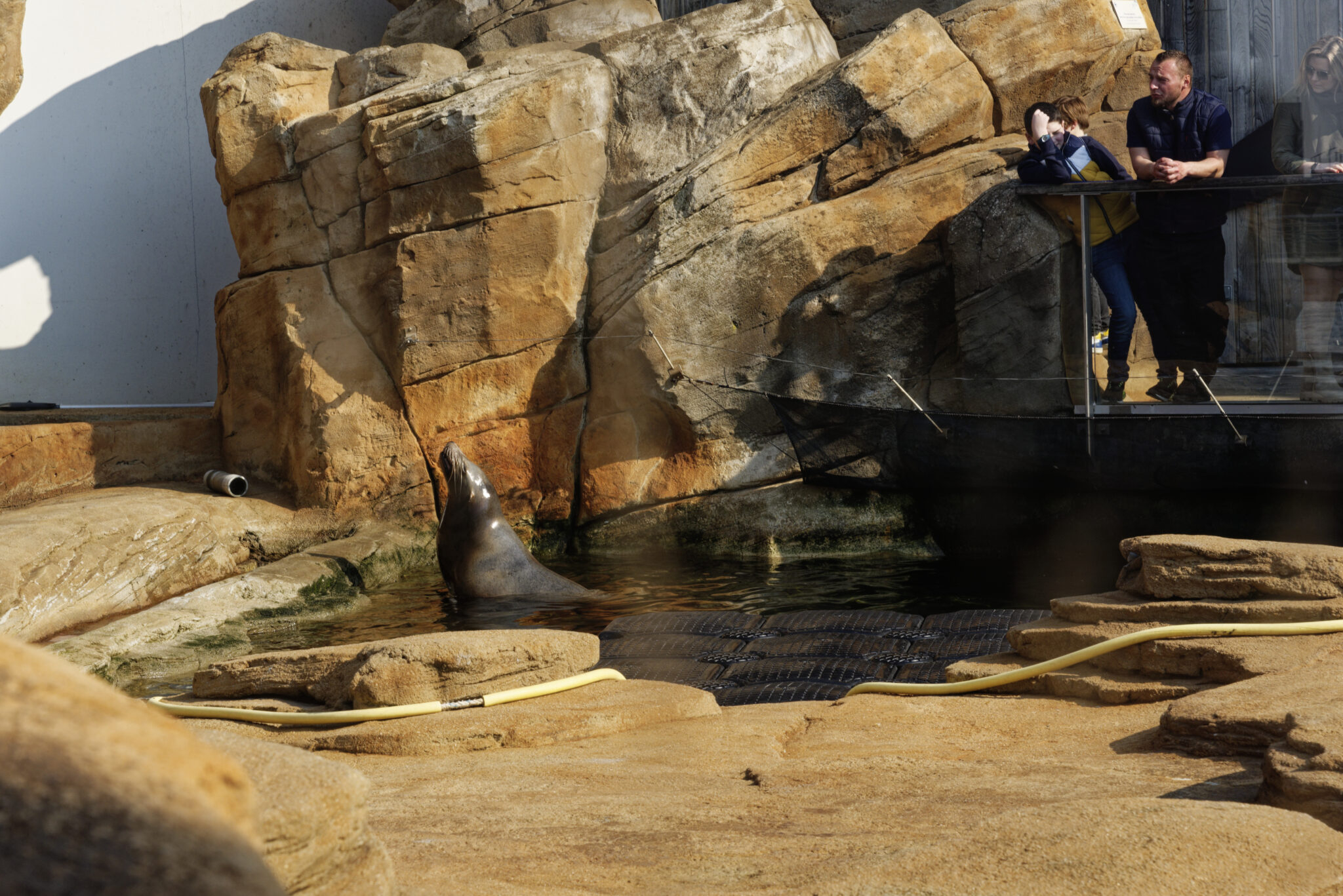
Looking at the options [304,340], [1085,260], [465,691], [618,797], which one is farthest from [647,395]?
[618,797]

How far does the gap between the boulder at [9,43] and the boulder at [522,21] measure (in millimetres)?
4537

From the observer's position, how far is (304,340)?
9266mm

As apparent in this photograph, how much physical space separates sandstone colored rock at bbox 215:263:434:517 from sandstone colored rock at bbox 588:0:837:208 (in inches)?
95.6

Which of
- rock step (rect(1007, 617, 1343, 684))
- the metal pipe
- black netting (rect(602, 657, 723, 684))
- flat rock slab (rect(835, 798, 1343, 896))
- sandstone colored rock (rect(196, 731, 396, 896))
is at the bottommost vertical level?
black netting (rect(602, 657, 723, 684))

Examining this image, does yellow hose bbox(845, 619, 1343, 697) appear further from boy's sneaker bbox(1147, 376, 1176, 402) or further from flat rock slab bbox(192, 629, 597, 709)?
boy's sneaker bbox(1147, 376, 1176, 402)

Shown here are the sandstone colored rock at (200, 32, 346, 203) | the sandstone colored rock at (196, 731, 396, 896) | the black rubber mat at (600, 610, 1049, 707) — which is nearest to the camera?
the sandstone colored rock at (196, 731, 396, 896)

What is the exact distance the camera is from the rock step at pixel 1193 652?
3.17m

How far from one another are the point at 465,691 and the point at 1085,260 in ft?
15.8

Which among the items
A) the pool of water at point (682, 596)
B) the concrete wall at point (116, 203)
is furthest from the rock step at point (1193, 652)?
the concrete wall at point (116, 203)

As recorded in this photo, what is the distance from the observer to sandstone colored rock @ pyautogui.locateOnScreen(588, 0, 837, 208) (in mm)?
9297

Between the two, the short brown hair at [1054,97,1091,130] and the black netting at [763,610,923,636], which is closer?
the black netting at [763,610,923,636]

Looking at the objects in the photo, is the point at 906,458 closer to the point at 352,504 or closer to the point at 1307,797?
the point at 352,504

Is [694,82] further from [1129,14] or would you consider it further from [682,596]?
[682,596]

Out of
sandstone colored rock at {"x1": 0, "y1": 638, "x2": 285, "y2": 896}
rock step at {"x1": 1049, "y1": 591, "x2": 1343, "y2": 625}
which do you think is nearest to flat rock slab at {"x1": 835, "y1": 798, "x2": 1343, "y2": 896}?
sandstone colored rock at {"x1": 0, "y1": 638, "x2": 285, "y2": 896}
